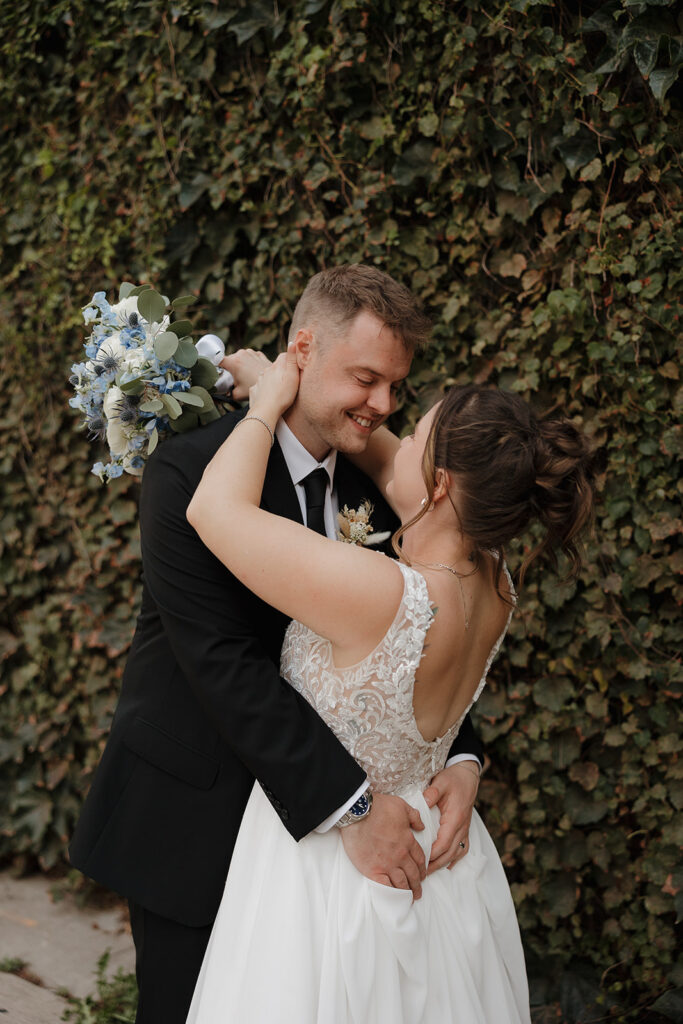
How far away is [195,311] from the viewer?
3.79m

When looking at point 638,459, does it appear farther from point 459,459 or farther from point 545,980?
point 545,980

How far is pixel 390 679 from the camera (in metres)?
1.83

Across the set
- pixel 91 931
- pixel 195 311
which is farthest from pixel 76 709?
pixel 195 311

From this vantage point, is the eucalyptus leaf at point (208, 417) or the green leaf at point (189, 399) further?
the eucalyptus leaf at point (208, 417)

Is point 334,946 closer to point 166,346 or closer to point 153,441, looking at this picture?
point 153,441

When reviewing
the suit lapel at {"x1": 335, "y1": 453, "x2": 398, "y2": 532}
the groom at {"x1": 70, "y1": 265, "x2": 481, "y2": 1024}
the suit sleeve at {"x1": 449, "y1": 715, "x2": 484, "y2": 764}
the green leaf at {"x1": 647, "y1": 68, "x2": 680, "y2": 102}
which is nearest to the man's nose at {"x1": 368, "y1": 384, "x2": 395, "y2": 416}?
the groom at {"x1": 70, "y1": 265, "x2": 481, "y2": 1024}

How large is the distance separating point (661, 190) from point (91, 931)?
3836mm

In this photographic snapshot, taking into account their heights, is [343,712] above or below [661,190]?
below

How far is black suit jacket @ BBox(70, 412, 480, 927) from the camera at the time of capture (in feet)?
6.19

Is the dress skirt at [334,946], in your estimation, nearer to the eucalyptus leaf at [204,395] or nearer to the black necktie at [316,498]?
the black necktie at [316,498]

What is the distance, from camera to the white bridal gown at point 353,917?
181 cm

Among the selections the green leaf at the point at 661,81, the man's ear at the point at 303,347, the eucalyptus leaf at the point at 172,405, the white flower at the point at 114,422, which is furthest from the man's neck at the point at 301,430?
the green leaf at the point at 661,81

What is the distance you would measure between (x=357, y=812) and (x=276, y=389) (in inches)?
41.2

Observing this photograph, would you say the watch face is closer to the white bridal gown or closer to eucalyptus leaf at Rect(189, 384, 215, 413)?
the white bridal gown
